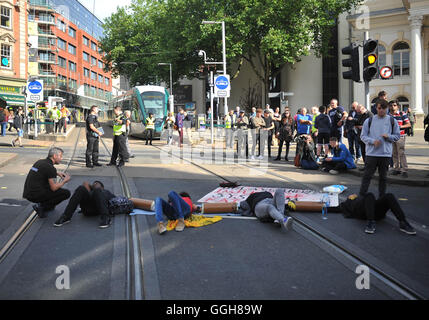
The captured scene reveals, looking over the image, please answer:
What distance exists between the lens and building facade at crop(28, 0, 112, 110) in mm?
70438

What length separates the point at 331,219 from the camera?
688 centimetres

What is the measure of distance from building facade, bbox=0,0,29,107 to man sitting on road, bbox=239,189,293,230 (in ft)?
131

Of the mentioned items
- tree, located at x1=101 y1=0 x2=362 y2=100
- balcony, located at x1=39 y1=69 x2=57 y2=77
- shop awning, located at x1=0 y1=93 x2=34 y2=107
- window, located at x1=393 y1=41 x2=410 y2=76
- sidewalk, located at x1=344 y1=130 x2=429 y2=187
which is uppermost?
balcony, located at x1=39 y1=69 x2=57 y2=77

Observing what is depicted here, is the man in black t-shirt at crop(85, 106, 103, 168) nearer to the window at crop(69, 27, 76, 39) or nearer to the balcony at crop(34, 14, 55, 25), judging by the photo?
the balcony at crop(34, 14, 55, 25)

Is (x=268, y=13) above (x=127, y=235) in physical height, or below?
above

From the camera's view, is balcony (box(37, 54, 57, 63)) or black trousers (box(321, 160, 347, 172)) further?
balcony (box(37, 54, 57, 63))

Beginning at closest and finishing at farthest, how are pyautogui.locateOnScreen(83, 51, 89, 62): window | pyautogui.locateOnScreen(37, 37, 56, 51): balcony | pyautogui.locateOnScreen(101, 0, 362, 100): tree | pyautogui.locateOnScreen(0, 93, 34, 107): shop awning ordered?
pyautogui.locateOnScreen(101, 0, 362, 100): tree
pyautogui.locateOnScreen(0, 93, 34, 107): shop awning
pyautogui.locateOnScreen(37, 37, 56, 51): balcony
pyautogui.locateOnScreen(83, 51, 89, 62): window

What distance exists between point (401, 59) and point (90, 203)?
35.7 m

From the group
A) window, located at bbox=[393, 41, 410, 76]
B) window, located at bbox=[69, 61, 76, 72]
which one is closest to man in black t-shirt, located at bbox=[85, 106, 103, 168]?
window, located at bbox=[393, 41, 410, 76]

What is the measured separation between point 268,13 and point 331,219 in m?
31.0

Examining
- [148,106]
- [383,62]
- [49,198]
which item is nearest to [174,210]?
[49,198]

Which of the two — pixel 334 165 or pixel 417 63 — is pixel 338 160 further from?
pixel 417 63
